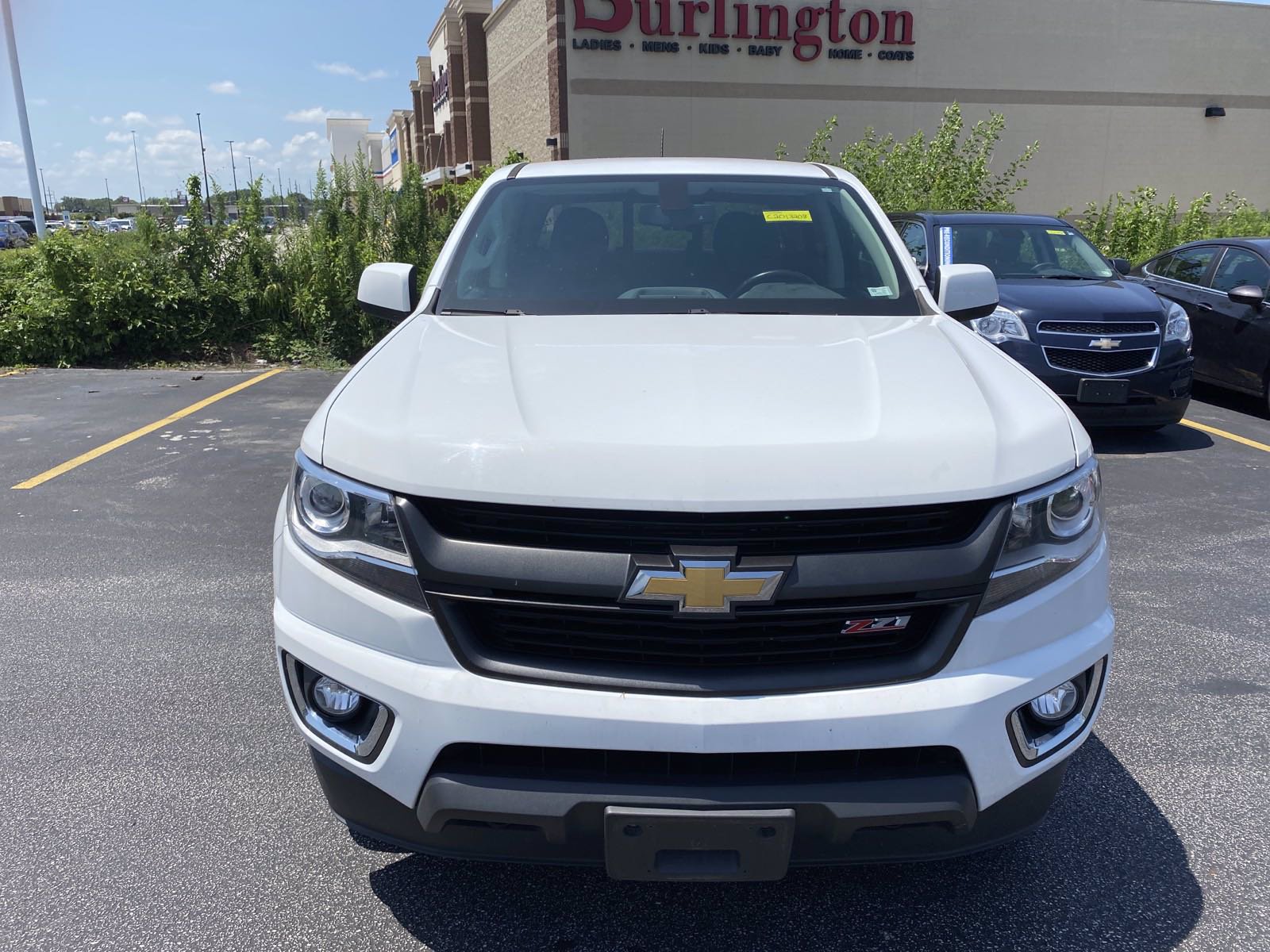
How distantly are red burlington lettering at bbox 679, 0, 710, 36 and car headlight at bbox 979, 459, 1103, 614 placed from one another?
2379 centimetres

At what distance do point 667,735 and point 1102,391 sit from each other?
6.11 m

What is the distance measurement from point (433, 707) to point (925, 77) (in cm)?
2733

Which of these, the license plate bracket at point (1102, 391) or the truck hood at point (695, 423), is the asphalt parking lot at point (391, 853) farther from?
the license plate bracket at point (1102, 391)

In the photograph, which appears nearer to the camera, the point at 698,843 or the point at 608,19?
the point at 698,843

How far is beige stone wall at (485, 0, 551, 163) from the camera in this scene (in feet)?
84.2

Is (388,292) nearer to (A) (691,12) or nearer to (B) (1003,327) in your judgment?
(B) (1003,327)

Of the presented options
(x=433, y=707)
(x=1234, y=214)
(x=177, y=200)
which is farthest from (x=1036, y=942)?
(x=1234, y=214)

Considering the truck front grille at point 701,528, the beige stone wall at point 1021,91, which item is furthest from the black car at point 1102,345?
the beige stone wall at point 1021,91

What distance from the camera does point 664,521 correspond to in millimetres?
1930

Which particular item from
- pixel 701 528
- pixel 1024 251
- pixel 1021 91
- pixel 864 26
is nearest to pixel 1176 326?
pixel 1024 251

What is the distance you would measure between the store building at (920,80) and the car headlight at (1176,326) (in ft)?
59.2

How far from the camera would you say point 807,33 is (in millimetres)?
24172

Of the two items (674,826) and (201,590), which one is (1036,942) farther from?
(201,590)

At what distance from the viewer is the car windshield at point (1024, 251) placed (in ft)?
26.9
